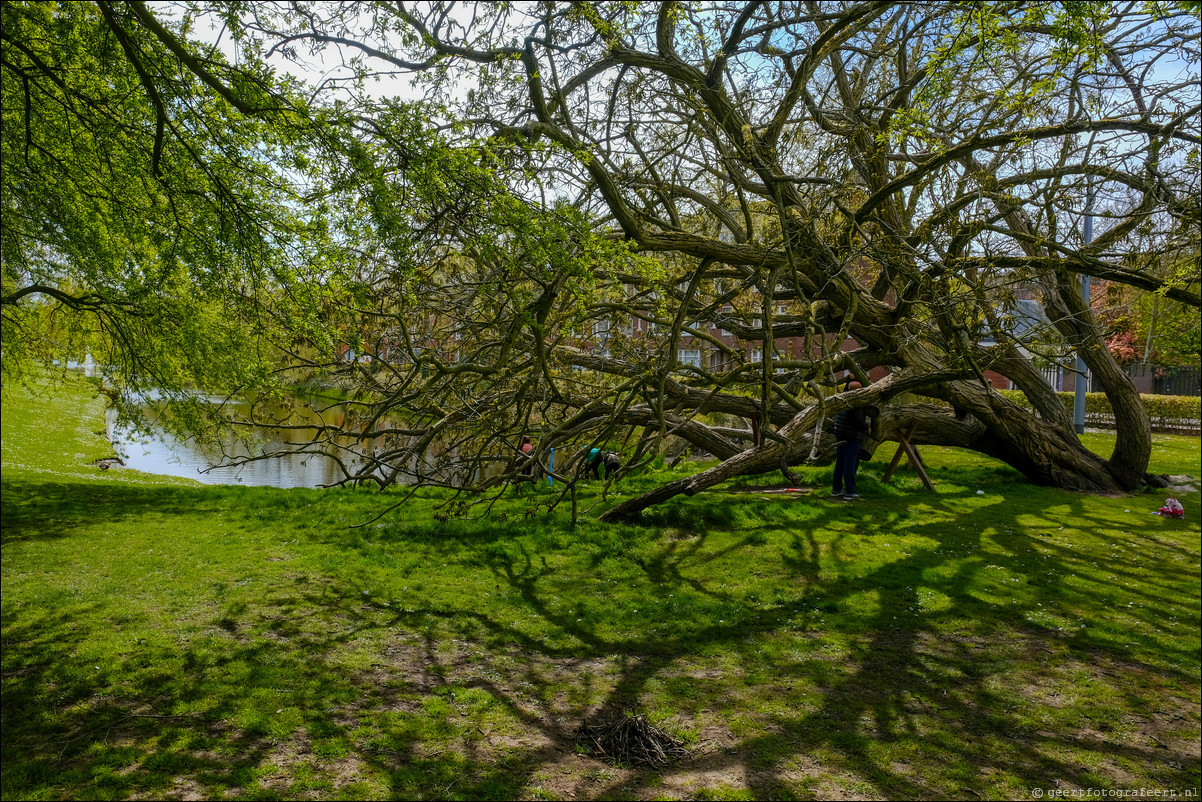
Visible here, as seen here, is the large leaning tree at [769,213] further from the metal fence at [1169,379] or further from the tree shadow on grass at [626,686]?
the metal fence at [1169,379]

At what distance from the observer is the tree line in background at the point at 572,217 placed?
5.58 metres

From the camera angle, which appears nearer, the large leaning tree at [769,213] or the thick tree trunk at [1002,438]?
the large leaning tree at [769,213]

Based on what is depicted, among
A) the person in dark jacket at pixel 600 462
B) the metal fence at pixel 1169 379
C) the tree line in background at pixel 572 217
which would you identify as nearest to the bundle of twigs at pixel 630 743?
the tree line in background at pixel 572 217

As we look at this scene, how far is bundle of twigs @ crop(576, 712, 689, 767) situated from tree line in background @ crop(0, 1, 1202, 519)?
10.2 feet

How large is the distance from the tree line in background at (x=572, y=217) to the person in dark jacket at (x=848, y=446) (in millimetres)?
801

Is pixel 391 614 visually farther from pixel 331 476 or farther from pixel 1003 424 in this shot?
pixel 331 476

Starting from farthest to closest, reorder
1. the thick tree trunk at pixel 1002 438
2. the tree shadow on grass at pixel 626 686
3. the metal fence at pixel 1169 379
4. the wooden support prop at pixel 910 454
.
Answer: the metal fence at pixel 1169 379
the thick tree trunk at pixel 1002 438
the wooden support prop at pixel 910 454
the tree shadow on grass at pixel 626 686

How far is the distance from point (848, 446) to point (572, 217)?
314 inches

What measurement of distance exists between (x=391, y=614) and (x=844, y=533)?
6.23 metres

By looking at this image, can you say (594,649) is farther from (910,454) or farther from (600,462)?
(910,454)

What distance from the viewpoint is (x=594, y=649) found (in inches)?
276

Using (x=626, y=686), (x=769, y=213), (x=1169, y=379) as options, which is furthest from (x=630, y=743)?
(x=1169, y=379)

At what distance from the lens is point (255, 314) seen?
7.10 meters

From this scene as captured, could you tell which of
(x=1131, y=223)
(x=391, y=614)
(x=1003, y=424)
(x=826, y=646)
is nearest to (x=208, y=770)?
(x=391, y=614)
